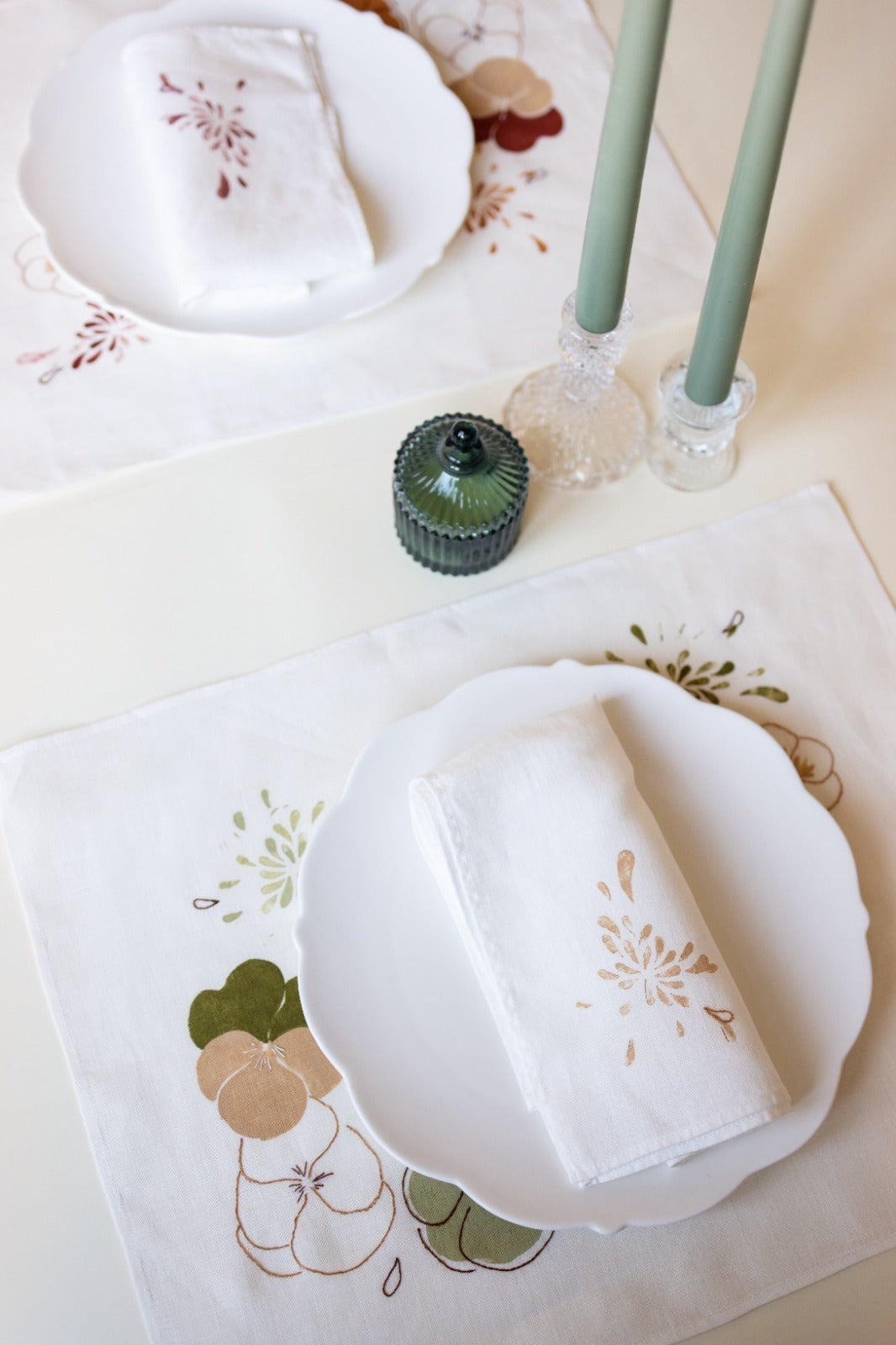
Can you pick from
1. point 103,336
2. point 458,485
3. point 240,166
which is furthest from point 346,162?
point 458,485

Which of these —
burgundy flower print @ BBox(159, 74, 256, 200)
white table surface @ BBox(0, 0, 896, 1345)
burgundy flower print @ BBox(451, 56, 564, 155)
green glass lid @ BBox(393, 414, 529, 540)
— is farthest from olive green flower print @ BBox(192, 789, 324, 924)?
burgundy flower print @ BBox(451, 56, 564, 155)

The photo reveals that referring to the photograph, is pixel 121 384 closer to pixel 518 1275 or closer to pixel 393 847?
pixel 393 847

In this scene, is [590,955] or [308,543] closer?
[590,955]

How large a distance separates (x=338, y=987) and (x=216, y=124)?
26.0 inches

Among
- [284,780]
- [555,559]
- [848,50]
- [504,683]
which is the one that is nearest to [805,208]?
[848,50]

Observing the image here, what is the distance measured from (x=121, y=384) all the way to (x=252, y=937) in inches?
17.5

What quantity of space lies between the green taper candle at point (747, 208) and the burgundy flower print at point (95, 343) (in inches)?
17.5

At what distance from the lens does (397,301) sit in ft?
2.96

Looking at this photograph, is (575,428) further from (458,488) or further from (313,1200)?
(313,1200)

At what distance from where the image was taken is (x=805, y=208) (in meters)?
0.95

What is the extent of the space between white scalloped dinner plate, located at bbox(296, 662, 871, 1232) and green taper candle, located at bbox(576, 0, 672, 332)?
24 cm

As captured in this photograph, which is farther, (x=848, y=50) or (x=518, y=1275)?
(x=848, y=50)

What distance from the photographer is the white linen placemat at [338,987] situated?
633 millimetres

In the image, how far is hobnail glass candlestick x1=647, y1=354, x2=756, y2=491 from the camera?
764 millimetres
